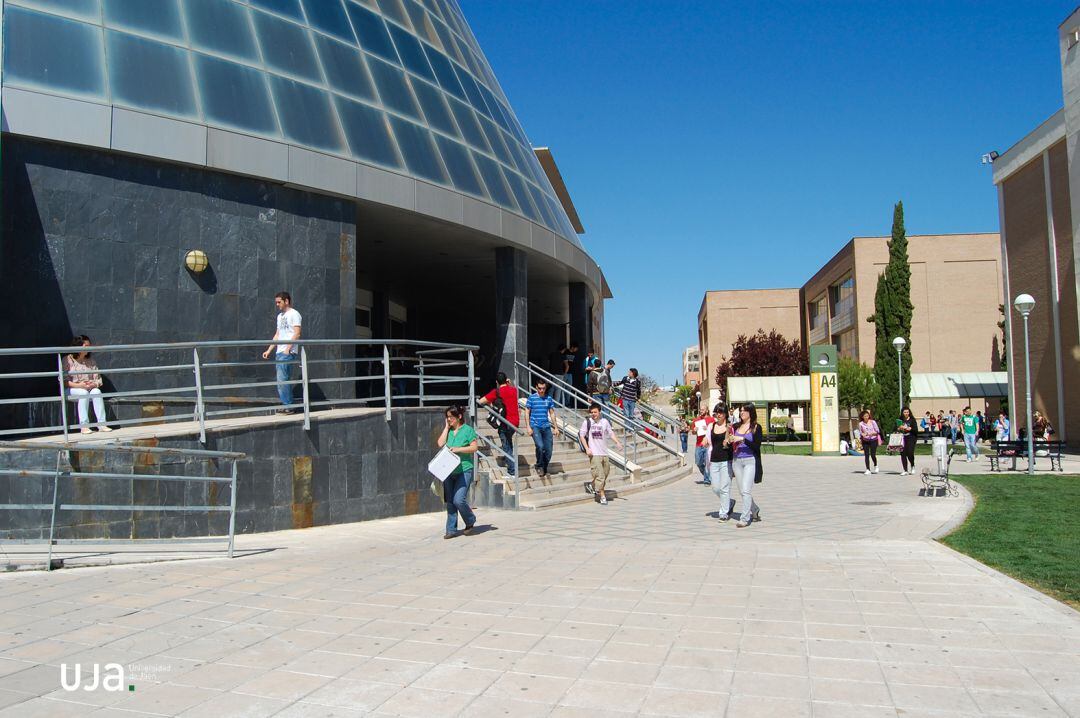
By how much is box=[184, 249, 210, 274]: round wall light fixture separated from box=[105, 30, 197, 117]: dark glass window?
6.84 feet

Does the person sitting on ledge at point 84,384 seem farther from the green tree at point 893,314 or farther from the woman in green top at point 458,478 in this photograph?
the green tree at point 893,314

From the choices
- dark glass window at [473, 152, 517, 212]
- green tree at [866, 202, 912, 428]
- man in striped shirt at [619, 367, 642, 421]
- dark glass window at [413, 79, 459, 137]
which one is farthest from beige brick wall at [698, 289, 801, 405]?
dark glass window at [413, 79, 459, 137]

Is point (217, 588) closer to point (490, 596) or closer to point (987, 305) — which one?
point (490, 596)

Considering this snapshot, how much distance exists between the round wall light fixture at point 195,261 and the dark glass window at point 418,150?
14.4ft

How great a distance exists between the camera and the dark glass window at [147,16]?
1238cm

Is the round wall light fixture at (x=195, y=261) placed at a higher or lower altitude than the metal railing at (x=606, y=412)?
higher

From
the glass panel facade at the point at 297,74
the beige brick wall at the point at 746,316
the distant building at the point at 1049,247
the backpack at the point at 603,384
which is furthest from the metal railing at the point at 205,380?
the beige brick wall at the point at 746,316

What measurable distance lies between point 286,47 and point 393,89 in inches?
91.8

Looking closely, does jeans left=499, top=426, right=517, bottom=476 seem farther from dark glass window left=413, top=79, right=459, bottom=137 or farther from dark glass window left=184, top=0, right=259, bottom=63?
dark glass window left=184, top=0, right=259, bottom=63

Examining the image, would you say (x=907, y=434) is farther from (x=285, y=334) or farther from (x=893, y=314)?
(x=893, y=314)

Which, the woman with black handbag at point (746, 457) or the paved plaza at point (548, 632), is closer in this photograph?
the paved plaza at point (548, 632)

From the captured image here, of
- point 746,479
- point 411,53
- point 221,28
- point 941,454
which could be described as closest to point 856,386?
point 941,454

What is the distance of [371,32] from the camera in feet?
54.2

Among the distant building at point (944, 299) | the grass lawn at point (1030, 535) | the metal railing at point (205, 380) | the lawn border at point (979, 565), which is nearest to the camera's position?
the lawn border at point (979, 565)
